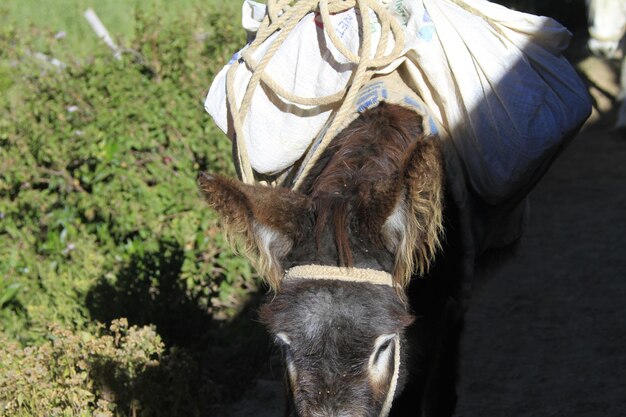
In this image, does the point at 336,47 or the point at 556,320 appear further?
the point at 556,320

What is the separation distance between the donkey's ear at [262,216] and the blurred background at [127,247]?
137 centimetres

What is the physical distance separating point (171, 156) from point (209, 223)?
0.57 metres

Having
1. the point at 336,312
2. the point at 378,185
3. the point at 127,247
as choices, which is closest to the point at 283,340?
the point at 336,312

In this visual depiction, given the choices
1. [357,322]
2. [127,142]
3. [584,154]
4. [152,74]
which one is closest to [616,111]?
[584,154]

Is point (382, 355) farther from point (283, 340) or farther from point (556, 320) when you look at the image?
point (556, 320)

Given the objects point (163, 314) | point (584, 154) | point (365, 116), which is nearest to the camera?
point (365, 116)

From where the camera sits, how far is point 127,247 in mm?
5250

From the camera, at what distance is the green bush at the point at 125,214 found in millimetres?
4684

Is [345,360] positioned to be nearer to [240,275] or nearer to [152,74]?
[240,275]

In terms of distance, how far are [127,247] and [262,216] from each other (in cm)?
286

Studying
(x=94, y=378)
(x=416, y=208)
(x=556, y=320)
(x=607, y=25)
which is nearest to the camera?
(x=416, y=208)

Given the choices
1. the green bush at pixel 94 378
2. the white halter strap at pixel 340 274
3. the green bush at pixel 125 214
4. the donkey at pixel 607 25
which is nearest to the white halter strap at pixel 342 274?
the white halter strap at pixel 340 274

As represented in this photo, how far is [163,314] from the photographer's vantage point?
15.7ft

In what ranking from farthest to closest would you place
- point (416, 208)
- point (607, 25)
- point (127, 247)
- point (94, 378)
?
point (607, 25) → point (127, 247) → point (94, 378) → point (416, 208)
